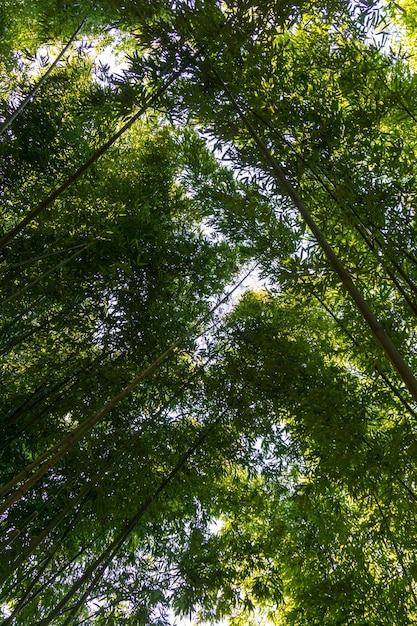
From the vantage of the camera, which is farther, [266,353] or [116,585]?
[266,353]

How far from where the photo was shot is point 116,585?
3.68 meters

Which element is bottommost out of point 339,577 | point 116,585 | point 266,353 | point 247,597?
point 116,585

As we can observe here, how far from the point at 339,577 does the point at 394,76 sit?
3473mm

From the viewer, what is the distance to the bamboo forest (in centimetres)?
313

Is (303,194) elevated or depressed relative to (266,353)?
elevated

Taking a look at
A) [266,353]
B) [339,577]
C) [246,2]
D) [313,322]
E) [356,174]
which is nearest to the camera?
[246,2]

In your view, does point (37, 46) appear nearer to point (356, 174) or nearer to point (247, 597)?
point (356, 174)

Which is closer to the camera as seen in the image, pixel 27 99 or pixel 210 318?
pixel 27 99

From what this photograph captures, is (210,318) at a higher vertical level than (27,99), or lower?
higher

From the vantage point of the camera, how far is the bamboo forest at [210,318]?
123 inches

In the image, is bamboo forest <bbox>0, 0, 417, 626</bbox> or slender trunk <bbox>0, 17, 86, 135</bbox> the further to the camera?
bamboo forest <bbox>0, 0, 417, 626</bbox>

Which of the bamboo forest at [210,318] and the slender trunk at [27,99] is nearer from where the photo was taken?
the slender trunk at [27,99]

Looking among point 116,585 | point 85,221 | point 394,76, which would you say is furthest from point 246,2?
point 116,585

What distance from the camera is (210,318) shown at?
457cm
